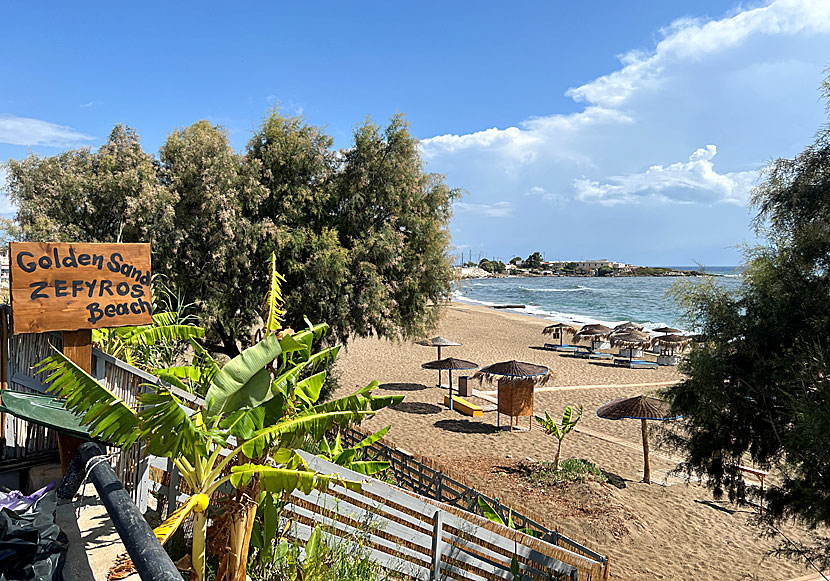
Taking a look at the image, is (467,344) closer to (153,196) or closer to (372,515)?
(153,196)

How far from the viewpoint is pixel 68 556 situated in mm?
2643

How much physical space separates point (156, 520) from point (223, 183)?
864 centimetres

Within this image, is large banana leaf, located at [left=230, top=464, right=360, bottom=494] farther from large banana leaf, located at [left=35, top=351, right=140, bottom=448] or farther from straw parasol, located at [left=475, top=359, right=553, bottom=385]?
straw parasol, located at [left=475, top=359, right=553, bottom=385]

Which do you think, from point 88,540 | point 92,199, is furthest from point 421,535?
point 92,199

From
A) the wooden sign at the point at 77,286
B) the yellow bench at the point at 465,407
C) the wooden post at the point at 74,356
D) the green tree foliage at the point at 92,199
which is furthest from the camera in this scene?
the yellow bench at the point at 465,407


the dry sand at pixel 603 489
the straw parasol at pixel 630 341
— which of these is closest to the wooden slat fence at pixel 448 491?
the dry sand at pixel 603 489

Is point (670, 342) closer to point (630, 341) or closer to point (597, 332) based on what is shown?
point (630, 341)

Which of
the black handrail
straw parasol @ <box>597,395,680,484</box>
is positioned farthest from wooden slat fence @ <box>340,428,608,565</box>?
the black handrail

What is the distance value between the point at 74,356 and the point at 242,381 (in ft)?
5.31

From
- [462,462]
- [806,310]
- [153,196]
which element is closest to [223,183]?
[153,196]

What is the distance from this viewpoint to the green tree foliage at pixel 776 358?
20.8ft

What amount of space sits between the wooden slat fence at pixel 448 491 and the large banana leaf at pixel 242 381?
4781mm

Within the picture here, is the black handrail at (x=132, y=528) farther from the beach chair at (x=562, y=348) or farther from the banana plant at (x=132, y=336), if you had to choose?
the beach chair at (x=562, y=348)

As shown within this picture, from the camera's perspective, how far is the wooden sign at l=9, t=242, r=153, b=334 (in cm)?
371
